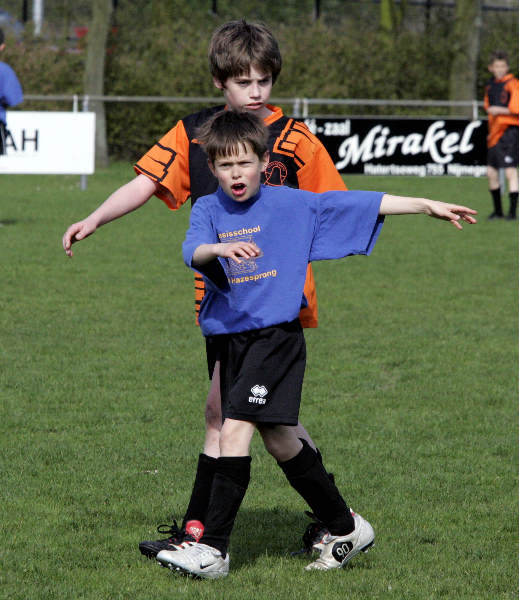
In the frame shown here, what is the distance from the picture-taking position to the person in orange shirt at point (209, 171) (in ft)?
13.2

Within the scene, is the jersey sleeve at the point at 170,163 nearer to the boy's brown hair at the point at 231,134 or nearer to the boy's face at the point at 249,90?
the boy's face at the point at 249,90

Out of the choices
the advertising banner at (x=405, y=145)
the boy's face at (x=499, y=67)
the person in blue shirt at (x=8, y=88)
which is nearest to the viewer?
the person in blue shirt at (x=8, y=88)

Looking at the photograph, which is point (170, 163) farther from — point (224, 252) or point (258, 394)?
point (258, 394)

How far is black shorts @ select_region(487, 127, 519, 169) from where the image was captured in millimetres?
15930

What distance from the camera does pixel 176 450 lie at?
5.45 meters

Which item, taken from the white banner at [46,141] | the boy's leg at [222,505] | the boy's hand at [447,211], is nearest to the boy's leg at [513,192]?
the white banner at [46,141]

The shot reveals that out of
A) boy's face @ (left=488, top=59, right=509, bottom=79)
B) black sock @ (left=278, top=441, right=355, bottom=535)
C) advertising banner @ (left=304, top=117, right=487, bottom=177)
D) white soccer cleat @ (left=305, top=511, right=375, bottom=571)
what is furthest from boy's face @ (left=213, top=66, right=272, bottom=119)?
advertising banner @ (left=304, top=117, right=487, bottom=177)

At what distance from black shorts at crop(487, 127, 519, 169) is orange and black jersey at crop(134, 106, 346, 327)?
39.6ft

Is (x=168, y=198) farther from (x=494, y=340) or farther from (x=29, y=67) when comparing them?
(x=29, y=67)

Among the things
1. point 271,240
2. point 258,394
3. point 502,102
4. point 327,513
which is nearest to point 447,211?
point 271,240

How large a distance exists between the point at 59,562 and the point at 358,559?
1.11 m

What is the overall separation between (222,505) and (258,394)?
412mm

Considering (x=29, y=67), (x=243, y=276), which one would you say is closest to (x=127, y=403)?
(x=243, y=276)

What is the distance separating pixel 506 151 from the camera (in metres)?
16.1
